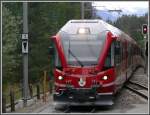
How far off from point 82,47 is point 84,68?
0.88 meters

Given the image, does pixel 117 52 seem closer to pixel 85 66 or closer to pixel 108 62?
pixel 108 62

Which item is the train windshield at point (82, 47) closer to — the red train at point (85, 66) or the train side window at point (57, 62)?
the red train at point (85, 66)

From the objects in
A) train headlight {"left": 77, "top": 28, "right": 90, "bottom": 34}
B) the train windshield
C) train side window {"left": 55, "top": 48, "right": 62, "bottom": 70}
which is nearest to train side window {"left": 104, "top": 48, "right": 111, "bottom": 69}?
the train windshield

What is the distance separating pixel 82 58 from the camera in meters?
19.0

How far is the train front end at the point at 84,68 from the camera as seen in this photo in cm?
1863

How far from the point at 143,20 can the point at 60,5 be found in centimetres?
3817

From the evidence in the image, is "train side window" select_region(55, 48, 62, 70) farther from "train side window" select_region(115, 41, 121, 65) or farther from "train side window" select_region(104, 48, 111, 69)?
"train side window" select_region(115, 41, 121, 65)

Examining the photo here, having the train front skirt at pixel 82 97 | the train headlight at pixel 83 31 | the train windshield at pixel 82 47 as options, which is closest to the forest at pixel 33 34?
the train headlight at pixel 83 31

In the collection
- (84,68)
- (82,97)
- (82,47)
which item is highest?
(82,47)

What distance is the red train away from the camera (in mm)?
18641

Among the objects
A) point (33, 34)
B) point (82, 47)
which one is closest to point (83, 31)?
point (82, 47)

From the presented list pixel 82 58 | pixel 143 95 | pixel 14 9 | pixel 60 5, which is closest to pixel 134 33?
pixel 60 5

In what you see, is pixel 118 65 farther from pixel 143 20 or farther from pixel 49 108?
pixel 143 20

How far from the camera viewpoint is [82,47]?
19.2 metres
